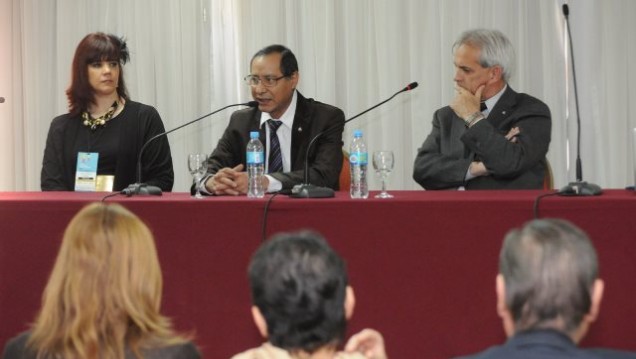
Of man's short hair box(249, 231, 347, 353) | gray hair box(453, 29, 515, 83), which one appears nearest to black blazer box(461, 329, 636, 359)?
man's short hair box(249, 231, 347, 353)

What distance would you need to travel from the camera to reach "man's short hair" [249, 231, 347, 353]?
178cm

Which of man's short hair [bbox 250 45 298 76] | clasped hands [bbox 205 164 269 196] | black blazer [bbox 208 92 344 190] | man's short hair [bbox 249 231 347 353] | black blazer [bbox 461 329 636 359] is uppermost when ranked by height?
man's short hair [bbox 250 45 298 76]

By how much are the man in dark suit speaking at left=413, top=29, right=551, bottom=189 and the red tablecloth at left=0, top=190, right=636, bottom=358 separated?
51cm

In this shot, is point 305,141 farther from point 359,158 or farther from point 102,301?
point 102,301

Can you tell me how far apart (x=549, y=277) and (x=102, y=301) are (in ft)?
2.88

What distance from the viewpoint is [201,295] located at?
3387 millimetres

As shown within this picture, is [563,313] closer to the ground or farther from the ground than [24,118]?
closer to the ground

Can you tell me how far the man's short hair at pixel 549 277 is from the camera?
1748 millimetres

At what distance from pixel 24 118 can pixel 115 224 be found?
192 inches

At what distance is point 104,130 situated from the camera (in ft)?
16.0

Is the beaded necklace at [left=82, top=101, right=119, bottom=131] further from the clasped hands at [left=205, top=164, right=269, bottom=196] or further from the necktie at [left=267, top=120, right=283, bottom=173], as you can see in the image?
the clasped hands at [left=205, top=164, right=269, bottom=196]

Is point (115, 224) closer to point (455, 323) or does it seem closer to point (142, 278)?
point (142, 278)

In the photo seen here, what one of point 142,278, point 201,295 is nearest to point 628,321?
point 201,295

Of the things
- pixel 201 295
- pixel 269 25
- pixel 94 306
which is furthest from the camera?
pixel 269 25
